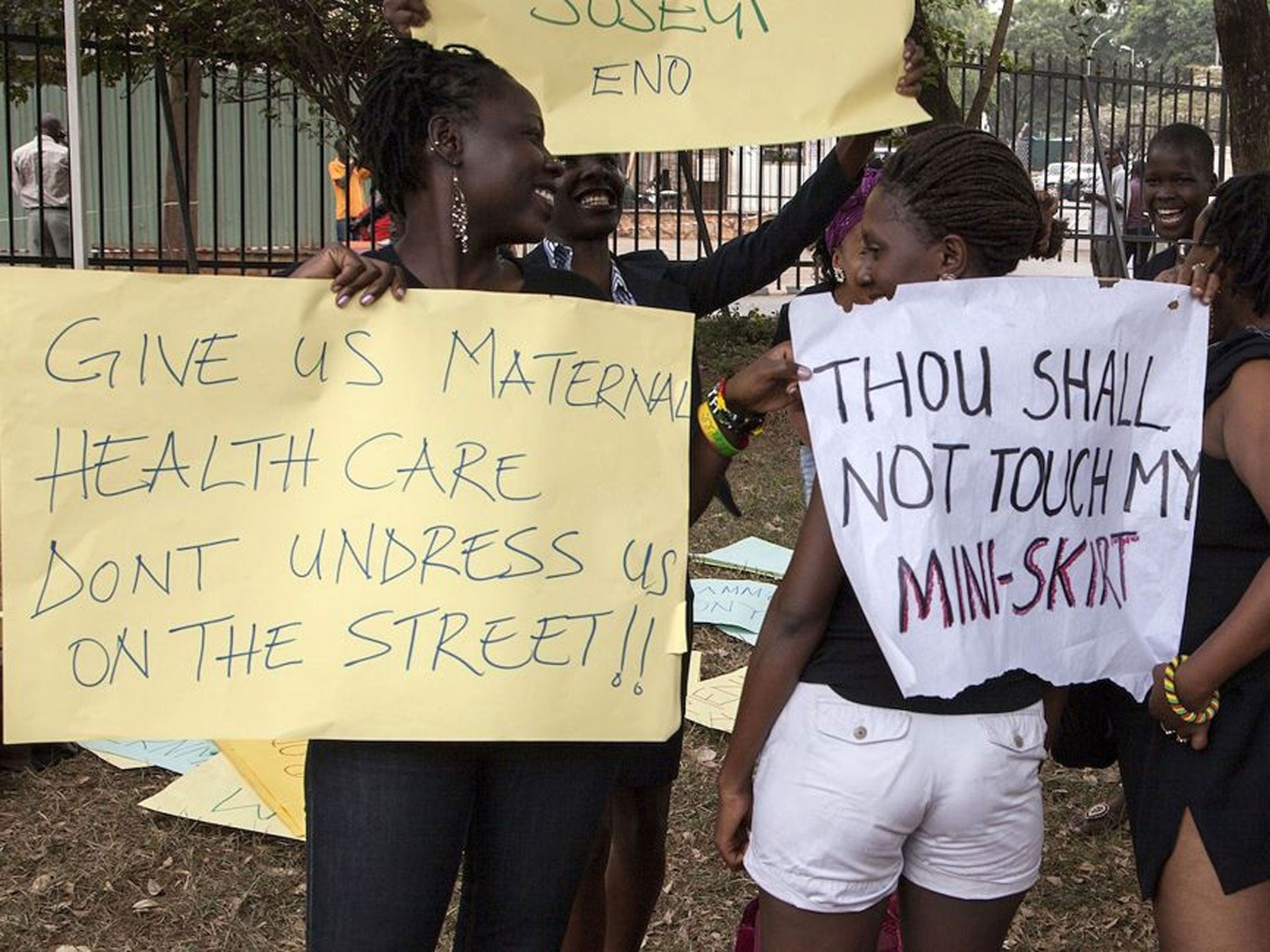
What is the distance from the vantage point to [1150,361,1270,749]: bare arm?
2320 millimetres

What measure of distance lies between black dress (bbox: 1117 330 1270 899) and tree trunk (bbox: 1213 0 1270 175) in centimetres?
564

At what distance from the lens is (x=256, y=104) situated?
1756cm

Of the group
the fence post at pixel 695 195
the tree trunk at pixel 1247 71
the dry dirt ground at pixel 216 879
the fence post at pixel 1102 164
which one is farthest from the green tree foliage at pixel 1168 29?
the dry dirt ground at pixel 216 879

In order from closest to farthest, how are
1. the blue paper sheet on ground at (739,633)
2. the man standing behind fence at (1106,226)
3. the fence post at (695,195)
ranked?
1. the blue paper sheet on ground at (739,633)
2. the fence post at (695,195)
3. the man standing behind fence at (1106,226)

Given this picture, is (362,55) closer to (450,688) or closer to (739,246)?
(739,246)

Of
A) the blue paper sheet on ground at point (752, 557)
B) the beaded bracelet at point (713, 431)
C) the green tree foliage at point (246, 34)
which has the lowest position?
the blue paper sheet on ground at point (752, 557)

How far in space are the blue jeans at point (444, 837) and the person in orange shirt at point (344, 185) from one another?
6854mm

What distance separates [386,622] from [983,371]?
0.92 meters

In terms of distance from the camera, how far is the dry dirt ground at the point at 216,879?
3.86 meters

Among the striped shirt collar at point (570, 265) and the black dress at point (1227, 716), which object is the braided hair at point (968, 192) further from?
the striped shirt collar at point (570, 265)

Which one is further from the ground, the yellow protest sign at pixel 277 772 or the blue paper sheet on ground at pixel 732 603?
the blue paper sheet on ground at pixel 732 603

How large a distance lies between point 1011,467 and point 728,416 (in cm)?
42

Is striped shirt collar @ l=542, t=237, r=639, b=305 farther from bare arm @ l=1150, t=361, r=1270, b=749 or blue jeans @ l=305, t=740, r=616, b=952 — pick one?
bare arm @ l=1150, t=361, r=1270, b=749

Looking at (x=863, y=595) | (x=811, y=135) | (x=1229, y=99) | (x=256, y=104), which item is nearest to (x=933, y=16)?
(x=1229, y=99)
